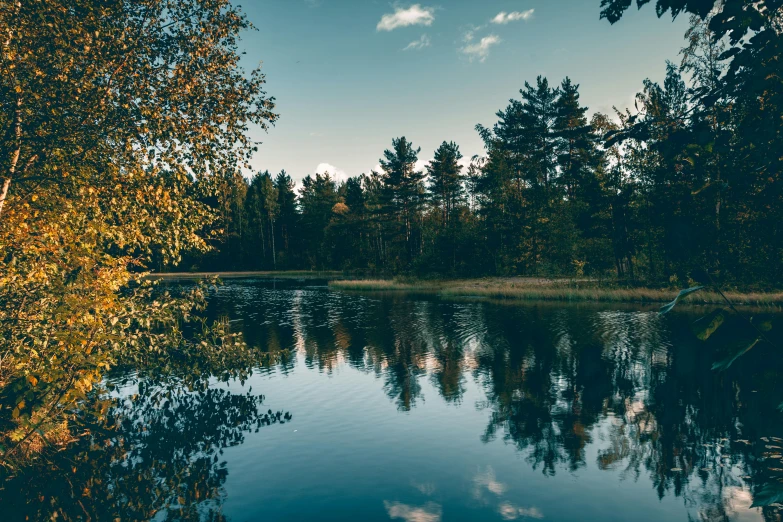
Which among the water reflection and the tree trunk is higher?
the tree trunk

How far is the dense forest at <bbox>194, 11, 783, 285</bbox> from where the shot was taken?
3.16m

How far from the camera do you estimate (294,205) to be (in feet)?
362

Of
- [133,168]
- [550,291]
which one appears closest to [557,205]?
[550,291]

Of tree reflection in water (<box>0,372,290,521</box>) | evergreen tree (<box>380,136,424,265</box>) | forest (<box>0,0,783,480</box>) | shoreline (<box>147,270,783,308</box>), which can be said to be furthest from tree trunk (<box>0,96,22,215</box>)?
evergreen tree (<box>380,136,424,265</box>)

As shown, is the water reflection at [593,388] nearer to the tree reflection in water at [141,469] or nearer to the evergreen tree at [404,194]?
the tree reflection in water at [141,469]

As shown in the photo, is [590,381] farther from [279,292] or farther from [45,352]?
[279,292]

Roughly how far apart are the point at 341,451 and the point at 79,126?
9.34m

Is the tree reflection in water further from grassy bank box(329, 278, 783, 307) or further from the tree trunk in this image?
grassy bank box(329, 278, 783, 307)

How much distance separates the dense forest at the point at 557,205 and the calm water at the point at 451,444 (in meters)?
1.65

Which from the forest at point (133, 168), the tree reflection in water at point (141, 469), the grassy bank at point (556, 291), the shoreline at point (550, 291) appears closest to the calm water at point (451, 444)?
the tree reflection in water at point (141, 469)

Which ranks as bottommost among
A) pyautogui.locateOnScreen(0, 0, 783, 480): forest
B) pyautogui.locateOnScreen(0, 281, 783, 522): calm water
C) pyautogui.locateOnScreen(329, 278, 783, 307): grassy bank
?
pyautogui.locateOnScreen(0, 281, 783, 522): calm water

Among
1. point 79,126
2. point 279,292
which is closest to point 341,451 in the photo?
point 79,126

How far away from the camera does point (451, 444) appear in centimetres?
1202

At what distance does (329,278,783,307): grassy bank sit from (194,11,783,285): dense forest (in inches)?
92.4
